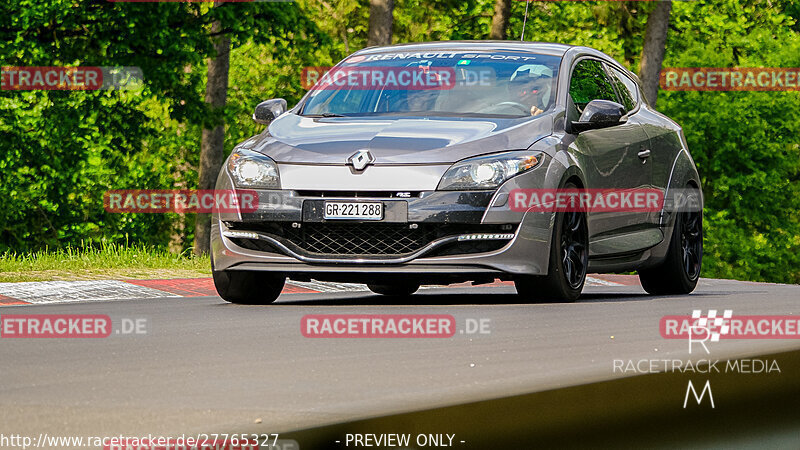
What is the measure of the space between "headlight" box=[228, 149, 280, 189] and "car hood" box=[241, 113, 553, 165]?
6cm

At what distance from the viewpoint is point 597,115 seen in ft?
33.9

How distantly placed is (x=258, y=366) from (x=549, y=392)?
2430mm

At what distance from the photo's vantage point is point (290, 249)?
31.4 feet

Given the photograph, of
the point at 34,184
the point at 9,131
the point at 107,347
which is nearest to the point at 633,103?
the point at 107,347

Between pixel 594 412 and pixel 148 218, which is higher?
pixel 594 412

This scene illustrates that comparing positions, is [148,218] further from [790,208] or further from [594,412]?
[594,412]

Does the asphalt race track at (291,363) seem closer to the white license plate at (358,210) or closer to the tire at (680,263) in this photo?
the white license plate at (358,210)

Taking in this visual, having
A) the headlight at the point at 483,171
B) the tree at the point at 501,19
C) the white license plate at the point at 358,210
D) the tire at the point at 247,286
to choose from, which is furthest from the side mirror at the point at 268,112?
the tree at the point at 501,19

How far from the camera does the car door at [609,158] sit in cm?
1048

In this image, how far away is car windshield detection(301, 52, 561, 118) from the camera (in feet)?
34.3

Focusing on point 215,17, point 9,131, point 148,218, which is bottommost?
point 148,218

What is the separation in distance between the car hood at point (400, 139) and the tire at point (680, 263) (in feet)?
7.93

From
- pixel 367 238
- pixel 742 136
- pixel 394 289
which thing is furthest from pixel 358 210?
pixel 742 136

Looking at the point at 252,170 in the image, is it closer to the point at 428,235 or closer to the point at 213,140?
the point at 428,235
